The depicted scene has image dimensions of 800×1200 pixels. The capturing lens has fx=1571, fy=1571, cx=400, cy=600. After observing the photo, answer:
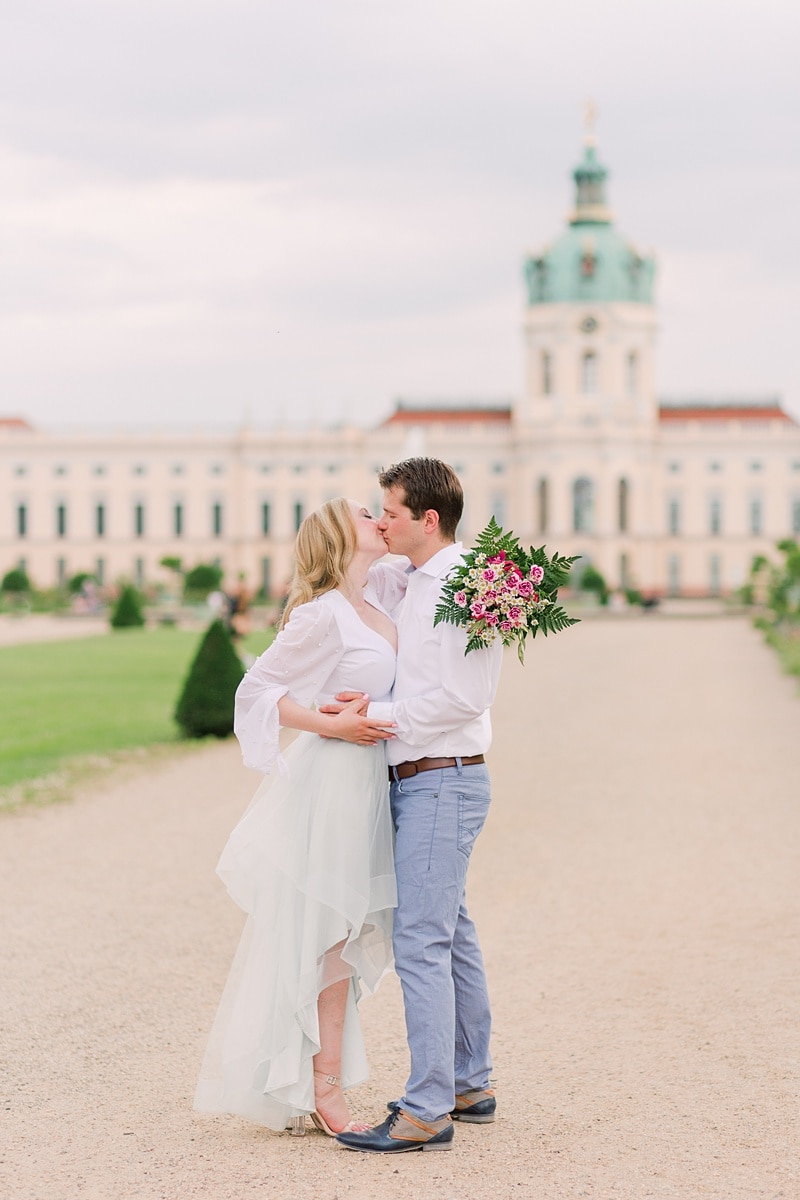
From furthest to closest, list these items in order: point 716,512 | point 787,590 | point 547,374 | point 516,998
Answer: point 547,374
point 716,512
point 787,590
point 516,998

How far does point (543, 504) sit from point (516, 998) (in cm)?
6136

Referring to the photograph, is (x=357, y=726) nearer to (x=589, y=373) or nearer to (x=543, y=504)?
(x=543, y=504)

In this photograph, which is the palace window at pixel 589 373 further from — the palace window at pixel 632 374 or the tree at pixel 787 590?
the tree at pixel 787 590

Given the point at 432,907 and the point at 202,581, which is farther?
the point at 202,581

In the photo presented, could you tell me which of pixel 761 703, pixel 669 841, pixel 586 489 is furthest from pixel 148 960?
pixel 586 489

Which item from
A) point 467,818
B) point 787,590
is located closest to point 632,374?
point 787,590

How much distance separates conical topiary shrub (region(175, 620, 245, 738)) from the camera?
36.5 feet

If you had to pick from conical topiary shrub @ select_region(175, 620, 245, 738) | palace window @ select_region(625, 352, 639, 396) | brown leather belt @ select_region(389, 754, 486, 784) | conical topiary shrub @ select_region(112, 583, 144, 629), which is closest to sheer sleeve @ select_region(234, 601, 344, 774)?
brown leather belt @ select_region(389, 754, 486, 784)

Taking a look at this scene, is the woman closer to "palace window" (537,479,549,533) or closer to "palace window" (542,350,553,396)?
"palace window" (537,479,549,533)

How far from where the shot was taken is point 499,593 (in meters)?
3.24

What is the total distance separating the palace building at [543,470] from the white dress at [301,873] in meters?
60.2

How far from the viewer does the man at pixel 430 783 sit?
3.28 meters

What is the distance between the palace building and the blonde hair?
60200 millimetres

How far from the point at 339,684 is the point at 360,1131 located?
0.95 m
